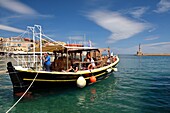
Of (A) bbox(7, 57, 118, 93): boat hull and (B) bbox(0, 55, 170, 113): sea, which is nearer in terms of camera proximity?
(B) bbox(0, 55, 170, 113): sea

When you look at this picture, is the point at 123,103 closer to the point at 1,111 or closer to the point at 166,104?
the point at 166,104

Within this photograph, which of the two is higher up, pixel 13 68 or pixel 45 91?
pixel 13 68

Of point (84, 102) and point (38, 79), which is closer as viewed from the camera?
point (84, 102)

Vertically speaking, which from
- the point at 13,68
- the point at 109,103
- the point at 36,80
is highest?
the point at 13,68

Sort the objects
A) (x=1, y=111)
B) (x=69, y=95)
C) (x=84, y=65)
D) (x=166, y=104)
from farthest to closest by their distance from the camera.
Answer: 1. (x=84, y=65)
2. (x=69, y=95)
3. (x=166, y=104)
4. (x=1, y=111)

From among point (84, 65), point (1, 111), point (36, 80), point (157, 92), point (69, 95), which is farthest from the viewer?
point (84, 65)

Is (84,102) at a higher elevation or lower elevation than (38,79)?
lower

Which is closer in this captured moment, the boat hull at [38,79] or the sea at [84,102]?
the sea at [84,102]

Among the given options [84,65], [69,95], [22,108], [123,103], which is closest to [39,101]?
[22,108]

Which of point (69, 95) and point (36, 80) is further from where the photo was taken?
point (69, 95)

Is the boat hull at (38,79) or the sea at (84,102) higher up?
the boat hull at (38,79)

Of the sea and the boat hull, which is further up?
the boat hull

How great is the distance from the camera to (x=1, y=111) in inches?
373

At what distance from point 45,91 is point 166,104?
8357mm
